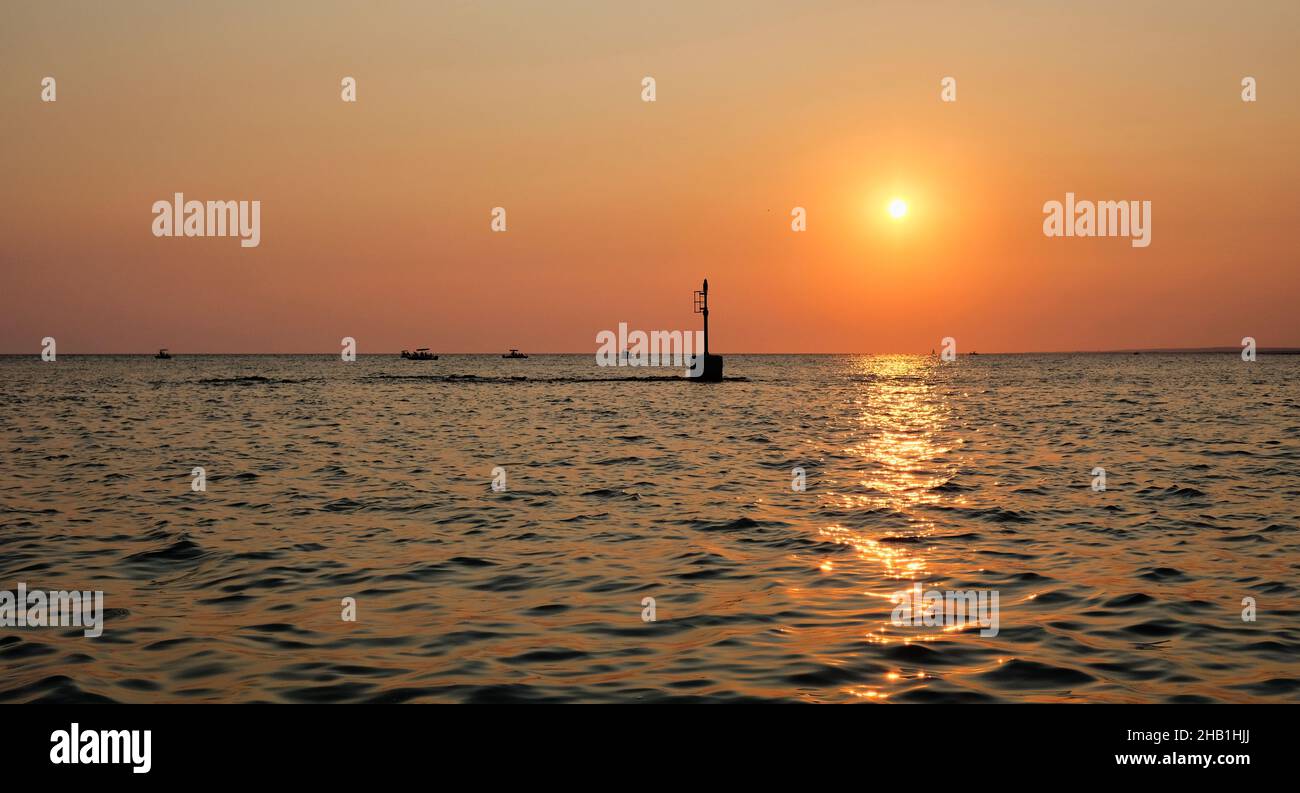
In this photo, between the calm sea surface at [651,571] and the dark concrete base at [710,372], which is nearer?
the calm sea surface at [651,571]

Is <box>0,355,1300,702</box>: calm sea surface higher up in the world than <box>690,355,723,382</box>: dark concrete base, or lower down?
lower down

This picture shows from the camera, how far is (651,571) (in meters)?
14.7

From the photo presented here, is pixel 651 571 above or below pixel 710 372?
below

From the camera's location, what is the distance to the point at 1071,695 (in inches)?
345

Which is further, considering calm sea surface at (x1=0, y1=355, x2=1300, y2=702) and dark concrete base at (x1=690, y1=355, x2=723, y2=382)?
dark concrete base at (x1=690, y1=355, x2=723, y2=382)

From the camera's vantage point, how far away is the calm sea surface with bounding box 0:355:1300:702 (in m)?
9.45

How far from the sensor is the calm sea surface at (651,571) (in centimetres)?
945

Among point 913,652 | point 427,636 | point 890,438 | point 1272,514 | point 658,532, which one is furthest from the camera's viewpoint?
point 890,438

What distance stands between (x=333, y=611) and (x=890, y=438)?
113 feet

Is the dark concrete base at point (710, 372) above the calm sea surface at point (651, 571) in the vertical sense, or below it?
above
